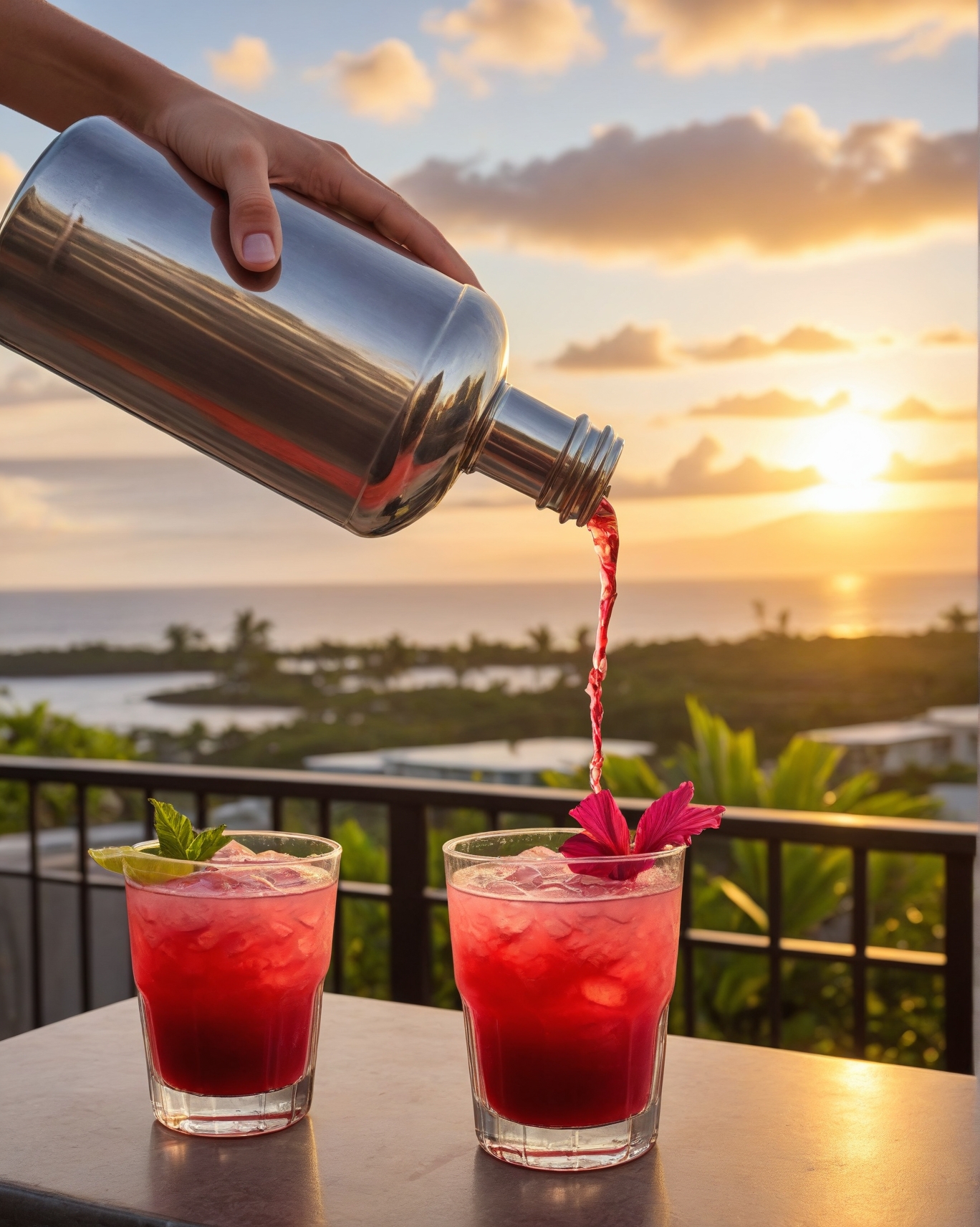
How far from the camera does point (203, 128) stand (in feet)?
3.21

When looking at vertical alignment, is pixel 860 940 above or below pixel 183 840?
below

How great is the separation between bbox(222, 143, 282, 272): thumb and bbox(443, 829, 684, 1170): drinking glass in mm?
477

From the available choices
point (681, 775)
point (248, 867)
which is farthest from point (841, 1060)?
point (681, 775)

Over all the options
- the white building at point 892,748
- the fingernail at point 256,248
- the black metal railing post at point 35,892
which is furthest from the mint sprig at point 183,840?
the white building at point 892,748

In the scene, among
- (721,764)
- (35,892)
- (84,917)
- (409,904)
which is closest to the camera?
(409,904)

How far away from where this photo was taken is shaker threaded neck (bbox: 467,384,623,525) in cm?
94

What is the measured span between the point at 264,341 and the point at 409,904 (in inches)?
78.3

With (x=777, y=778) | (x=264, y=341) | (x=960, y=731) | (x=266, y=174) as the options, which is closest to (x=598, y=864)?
(x=264, y=341)

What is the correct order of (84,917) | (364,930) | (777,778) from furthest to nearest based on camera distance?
(364,930), (777,778), (84,917)

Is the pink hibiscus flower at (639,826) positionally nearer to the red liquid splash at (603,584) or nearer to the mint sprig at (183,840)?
the red liquid splash at (603,584)

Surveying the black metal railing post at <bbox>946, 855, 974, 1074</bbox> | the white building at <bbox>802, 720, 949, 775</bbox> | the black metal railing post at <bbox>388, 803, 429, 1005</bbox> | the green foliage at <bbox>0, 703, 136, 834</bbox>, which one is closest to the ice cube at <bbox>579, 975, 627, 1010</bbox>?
the black metal railing post at <bbox>946, 855, 974, 1074</bbox>

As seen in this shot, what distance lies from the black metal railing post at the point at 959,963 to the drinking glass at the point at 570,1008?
5.46 feet

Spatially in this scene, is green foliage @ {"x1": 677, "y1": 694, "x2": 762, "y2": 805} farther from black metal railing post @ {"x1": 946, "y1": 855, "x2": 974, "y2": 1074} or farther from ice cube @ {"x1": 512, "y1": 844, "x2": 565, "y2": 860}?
ice cube @ {"x1": 512, "y1": 844, "x2": 565, "y2": 860}

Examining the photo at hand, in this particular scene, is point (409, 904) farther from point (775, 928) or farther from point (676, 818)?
point (676, 818)
